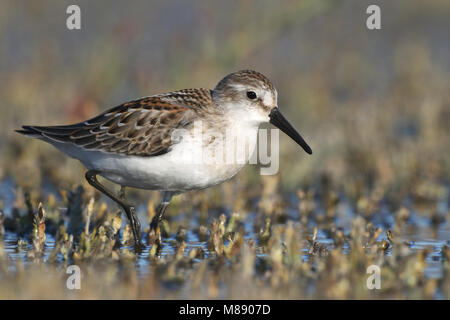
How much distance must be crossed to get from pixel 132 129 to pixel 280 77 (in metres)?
8.11

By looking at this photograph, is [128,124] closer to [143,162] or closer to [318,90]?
[143,162]

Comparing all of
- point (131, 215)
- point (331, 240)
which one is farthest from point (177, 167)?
point (331, 240)

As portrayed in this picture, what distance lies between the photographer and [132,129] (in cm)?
732

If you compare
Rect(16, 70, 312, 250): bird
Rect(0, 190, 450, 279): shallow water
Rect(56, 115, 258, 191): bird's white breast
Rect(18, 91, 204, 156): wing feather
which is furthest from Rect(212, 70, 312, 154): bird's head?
Rect(0, 190, 450, 279): shallow water

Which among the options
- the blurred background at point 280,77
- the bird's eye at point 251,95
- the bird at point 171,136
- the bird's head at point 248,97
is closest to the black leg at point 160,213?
the bird at point 171,136

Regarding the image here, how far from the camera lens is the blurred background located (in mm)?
10109

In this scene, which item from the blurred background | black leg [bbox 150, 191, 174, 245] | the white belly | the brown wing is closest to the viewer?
the white belly

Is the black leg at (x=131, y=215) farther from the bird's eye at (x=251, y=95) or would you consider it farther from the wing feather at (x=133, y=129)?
the bird's eye at (x=251, y=95)

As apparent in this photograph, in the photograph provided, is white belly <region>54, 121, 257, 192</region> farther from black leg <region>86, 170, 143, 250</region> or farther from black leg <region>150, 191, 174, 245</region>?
black leg <region>150, 191, 174, 245</region>

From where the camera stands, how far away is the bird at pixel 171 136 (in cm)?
695

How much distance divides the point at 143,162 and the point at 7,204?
2.90 meters

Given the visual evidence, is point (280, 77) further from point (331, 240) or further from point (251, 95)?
point (251, 95)

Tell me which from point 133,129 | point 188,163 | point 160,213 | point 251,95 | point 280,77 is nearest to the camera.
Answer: point 188,163

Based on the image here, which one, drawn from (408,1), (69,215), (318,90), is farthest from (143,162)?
(408,1)
